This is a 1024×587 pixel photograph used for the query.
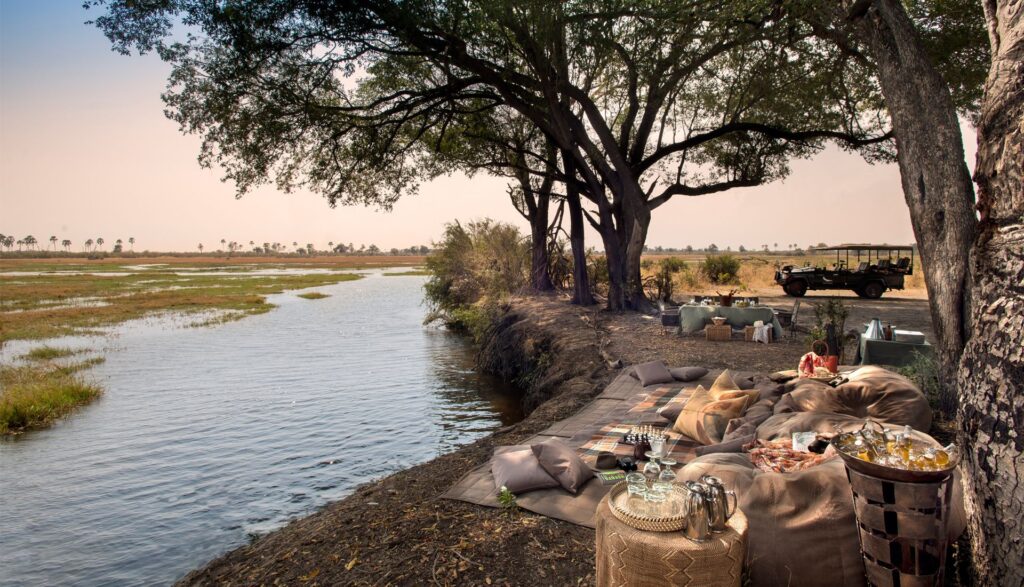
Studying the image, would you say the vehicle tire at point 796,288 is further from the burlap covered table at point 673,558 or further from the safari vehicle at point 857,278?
the burlap covered table at point 673,558

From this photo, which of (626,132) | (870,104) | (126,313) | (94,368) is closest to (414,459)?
(626,132)

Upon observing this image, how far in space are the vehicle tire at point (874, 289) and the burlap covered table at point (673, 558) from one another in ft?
64.8

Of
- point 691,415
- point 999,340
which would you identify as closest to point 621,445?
point 691,415

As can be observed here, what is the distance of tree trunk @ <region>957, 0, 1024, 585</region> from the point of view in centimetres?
236

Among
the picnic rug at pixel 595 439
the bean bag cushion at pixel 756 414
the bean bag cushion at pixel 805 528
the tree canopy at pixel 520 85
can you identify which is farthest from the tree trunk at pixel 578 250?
the bean bag cushion at pixel 805 528

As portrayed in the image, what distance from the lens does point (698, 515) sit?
2416 mm

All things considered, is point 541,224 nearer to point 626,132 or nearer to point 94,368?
point 626,132

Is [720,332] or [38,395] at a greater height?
[720,332]

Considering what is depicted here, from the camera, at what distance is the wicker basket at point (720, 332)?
37.1 feet

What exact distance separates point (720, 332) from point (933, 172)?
635cm

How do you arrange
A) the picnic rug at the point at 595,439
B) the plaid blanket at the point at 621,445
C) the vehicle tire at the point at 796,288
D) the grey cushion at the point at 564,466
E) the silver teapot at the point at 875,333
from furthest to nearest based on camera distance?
the vehicle tire at the point at 796,288 < the silver teapot at the point at 875,333 < the plaid blanket at the point at 621,445 < the grey cushion at the point at 564,466 < the picnic rug at the point at 595,439

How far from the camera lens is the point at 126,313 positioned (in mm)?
26297

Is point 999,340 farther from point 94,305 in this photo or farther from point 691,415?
point 94,305

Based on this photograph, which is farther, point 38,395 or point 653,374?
point 38,395
